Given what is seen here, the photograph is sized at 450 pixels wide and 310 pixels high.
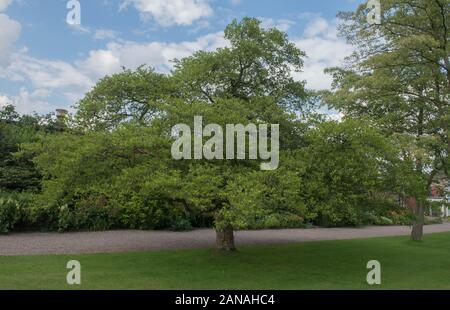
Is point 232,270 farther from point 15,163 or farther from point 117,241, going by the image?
point 15,163

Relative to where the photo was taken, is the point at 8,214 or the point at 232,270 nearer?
the point at 232,270

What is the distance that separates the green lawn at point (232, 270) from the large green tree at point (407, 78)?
9.87ft

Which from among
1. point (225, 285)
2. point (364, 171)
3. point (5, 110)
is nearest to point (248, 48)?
point (364, 171)

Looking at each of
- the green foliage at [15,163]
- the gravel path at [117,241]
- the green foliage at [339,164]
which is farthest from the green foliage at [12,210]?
the green foliage at [339,164]

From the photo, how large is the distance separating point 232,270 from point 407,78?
35.2 ft

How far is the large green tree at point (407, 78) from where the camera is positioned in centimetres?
1608

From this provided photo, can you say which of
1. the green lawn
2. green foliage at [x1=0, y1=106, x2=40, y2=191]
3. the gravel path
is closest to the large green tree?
the green lawn

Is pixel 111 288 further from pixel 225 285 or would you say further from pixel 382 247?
pixel 382 247

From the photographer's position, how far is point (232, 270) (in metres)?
12.5

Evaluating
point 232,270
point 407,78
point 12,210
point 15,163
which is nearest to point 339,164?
point 232,270

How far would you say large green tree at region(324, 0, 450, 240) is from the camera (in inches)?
633

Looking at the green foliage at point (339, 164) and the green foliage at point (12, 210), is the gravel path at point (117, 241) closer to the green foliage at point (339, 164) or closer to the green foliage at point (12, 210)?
the green foliage at point (12, 210)
